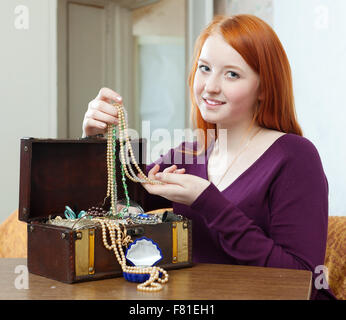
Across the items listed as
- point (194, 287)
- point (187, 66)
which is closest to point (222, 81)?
point (194, 287)

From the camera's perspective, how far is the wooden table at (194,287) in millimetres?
829

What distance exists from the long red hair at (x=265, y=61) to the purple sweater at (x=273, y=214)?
0.23 ft

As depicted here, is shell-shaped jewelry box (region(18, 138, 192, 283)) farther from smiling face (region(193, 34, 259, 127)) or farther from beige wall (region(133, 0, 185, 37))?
beige wall (region(133, 0, 185, 37))

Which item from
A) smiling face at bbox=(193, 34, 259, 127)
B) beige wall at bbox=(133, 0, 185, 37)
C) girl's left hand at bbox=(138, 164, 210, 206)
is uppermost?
beige wall at bbox=(133, 0, 185, 37)

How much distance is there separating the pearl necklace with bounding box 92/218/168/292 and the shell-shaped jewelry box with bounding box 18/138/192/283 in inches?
0.5

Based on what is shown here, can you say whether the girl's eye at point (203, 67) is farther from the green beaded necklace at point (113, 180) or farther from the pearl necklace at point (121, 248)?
the pearl necklace at point (121, 248)

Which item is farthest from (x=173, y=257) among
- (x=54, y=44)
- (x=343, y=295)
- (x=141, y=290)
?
(x=54, y=44)

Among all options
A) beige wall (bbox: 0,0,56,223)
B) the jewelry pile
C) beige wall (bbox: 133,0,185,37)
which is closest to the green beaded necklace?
the jewelry pile

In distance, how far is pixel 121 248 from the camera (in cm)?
95

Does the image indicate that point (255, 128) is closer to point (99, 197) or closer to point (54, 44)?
point (99, 197)

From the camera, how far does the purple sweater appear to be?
1108 mm

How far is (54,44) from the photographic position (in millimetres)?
2455

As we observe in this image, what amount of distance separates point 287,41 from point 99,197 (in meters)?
1.80

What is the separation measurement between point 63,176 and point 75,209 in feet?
0.27
